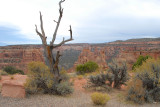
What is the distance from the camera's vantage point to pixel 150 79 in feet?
26.3

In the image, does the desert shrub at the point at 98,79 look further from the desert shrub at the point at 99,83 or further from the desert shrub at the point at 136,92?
the desert shrub at the point at 136,92

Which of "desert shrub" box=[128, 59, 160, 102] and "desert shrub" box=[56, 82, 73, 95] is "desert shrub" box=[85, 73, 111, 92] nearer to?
"desert shrub" box=[56, 82, 73, 95]

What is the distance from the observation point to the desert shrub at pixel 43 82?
8336mm

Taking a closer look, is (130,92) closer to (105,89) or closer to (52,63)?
(105,89)

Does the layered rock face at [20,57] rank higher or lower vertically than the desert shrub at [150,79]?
lower

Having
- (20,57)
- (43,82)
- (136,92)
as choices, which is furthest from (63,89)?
(20,57)

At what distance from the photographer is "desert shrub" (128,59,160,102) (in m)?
7.77

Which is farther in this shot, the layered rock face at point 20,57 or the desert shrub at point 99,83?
the layered rock face at point 20,57

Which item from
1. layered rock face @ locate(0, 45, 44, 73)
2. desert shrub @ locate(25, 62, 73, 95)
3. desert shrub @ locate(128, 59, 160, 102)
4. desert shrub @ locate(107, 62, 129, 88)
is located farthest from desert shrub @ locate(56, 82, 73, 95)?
layered rock face @ locate(0, 45, 44, 73)

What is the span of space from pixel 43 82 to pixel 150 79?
511 cm

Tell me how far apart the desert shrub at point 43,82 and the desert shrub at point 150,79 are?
3.52m

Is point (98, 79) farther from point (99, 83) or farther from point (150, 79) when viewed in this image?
point (150, 79)

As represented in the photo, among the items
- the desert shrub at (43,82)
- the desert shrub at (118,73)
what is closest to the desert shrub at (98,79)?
the desert shrub at (118,73)

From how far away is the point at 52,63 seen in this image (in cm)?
914
